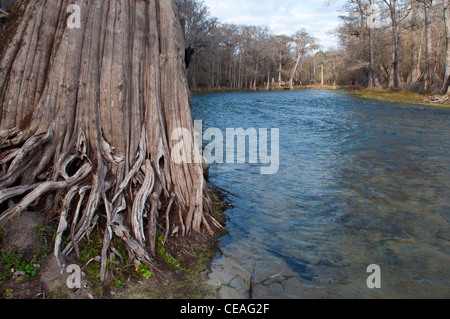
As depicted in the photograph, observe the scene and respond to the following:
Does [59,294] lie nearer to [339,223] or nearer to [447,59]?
[339,223]

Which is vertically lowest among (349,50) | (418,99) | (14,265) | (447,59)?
(14,265)

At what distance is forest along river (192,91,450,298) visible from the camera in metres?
3.74

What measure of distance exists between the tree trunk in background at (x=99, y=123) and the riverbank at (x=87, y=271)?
157 mm

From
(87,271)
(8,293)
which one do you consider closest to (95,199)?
(87,271)

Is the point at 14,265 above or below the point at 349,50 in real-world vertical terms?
below

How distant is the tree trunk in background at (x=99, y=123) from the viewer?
3820mm

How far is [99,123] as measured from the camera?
437cm

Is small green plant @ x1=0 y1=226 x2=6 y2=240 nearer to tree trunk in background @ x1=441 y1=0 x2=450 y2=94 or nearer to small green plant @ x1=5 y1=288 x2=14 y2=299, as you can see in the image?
small green plant @ x1=5 y1=288 x2=14 y2=299

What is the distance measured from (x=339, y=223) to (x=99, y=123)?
3.95m

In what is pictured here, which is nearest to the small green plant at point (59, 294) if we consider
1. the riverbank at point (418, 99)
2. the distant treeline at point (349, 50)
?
the distant treeline at point (349, 50)

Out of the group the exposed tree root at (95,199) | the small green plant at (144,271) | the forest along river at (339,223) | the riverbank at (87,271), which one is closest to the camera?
the riverbank at (87,271)

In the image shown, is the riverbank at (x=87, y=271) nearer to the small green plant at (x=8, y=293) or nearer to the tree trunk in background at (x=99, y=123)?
the small green plant at (x=8, y=293)

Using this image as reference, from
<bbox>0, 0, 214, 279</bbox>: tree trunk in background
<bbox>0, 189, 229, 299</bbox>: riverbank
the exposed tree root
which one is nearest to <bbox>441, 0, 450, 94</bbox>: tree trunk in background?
<bbox>0, 0, 214, 279</bbox>: tree trunk in background
